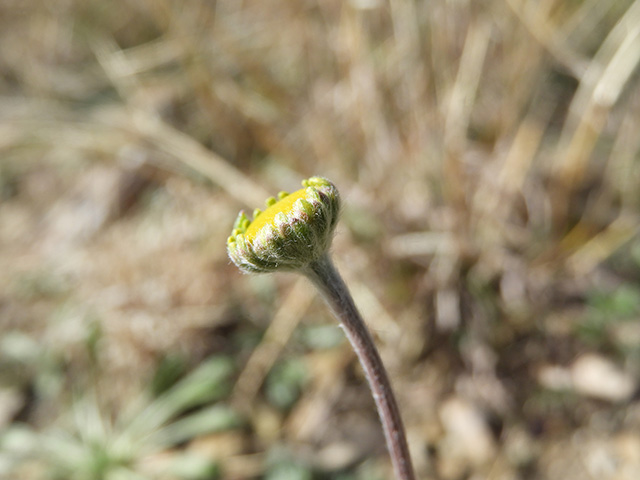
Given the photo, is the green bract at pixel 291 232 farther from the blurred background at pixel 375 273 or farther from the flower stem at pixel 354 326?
the blurred background at pixel 375 273

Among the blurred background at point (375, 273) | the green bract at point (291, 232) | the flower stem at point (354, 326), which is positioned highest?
the blurred background at point (375, 273)

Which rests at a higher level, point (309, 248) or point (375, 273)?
point (375, 273)

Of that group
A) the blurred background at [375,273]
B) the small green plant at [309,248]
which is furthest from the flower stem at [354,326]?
the blurred background at [375,273]

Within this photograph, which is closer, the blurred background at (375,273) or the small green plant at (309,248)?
the small green plant at (309,248)

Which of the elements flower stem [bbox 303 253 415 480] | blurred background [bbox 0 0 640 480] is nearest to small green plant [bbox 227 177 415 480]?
flower stem [bbox 303 253 415 480]

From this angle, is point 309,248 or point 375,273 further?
point 375,273

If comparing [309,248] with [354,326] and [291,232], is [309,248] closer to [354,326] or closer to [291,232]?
[291,232]

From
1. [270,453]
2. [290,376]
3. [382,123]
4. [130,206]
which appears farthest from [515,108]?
[130,206]

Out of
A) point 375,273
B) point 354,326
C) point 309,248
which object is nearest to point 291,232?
point 309,248
